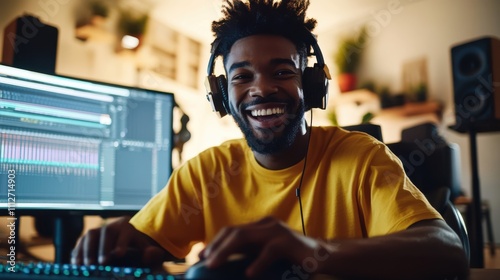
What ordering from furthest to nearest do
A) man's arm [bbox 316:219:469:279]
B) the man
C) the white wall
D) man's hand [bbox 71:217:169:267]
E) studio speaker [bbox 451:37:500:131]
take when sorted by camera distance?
1. the white wall
2. studio speaker [bbox 451:37:500:131]
3. the man
4. man's hand [bbox 71:217:169:267]
5. man's arm [bbox 316:219:469:279]

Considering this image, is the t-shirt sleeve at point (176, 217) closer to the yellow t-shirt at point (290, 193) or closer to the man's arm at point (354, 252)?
the yellow t-shirt at point (290, 193)

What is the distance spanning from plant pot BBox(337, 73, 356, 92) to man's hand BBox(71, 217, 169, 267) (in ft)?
11.5

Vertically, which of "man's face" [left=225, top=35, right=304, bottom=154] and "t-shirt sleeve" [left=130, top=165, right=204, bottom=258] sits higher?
"man's face" [left=225, top=35, right=304, bottom=154]

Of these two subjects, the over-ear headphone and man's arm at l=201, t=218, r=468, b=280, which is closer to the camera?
man's arm at l=201, t=218, r=468, b=280

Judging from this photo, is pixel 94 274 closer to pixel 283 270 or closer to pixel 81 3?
pixel 283 270

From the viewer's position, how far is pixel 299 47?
3.45ft

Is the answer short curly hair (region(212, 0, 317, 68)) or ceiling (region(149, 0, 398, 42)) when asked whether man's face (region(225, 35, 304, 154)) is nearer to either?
short curly hair (region(212, 0, 317, 68))

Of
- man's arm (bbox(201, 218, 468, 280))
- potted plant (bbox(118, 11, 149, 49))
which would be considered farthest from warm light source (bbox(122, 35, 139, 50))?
man's arm (bbox(201, 218, 468, 280))

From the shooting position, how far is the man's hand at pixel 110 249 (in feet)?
2.19

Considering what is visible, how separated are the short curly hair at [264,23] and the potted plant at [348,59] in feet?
9.78

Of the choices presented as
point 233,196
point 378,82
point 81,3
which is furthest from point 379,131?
point 378,82

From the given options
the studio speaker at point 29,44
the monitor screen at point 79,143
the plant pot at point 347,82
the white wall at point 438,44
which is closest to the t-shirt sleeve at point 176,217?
the monitor screen at point 79,143

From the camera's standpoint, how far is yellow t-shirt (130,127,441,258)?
2.81ft

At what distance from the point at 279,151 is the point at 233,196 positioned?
16 centimetres
